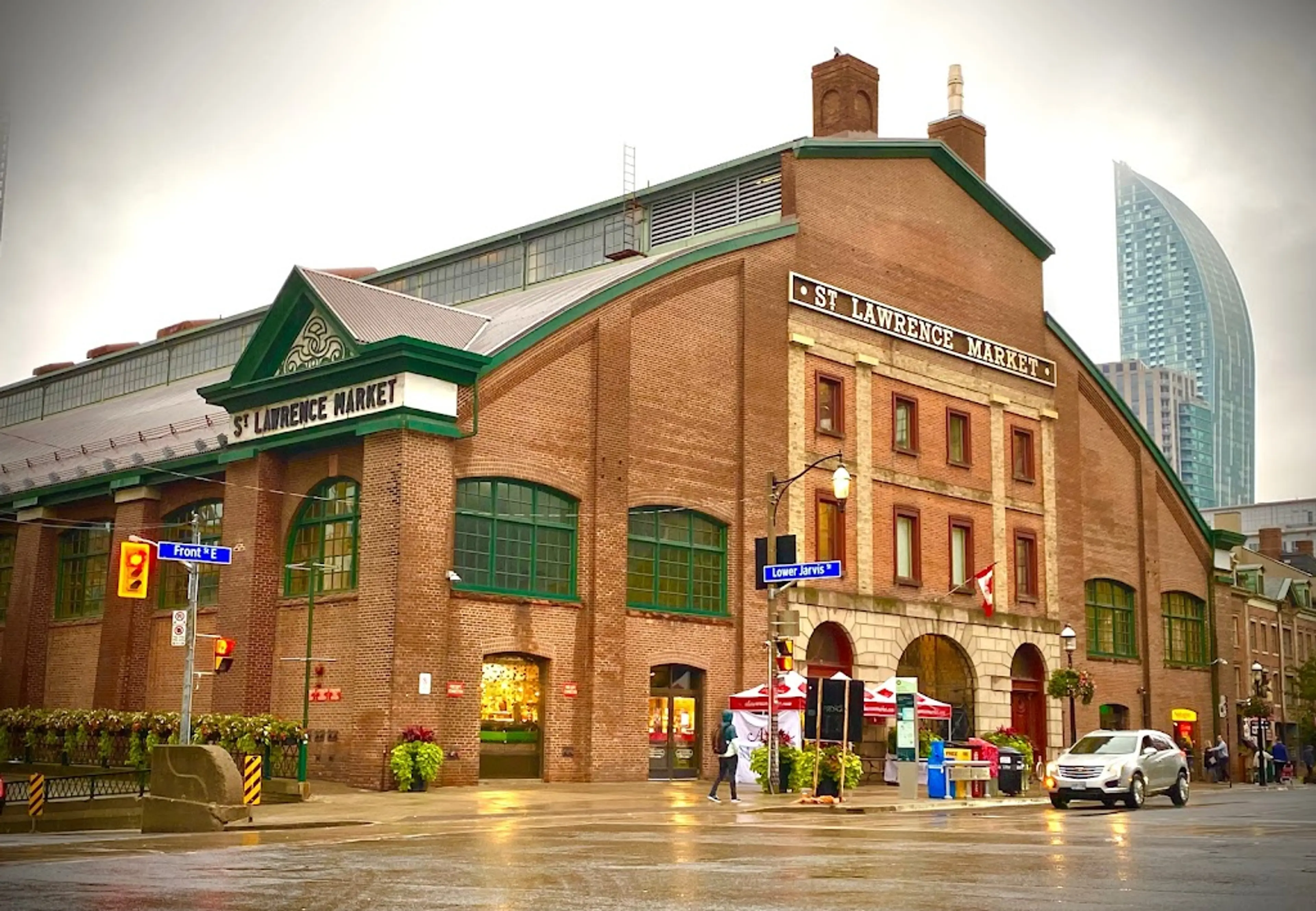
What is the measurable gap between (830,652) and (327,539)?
14774 millimetres

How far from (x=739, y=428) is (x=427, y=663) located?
11.9m

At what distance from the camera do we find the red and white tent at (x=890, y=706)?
3988cm

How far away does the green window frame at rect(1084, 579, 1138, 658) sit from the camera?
53.1 meters

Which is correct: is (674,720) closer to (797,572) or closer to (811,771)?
(811,771)

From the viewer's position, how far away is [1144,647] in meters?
54.7

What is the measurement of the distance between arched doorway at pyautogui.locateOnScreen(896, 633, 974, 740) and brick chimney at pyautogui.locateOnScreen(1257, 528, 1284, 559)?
56.1 m

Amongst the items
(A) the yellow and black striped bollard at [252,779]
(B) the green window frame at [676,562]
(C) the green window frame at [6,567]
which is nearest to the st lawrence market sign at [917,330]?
(B) the green window frame at [676,562]

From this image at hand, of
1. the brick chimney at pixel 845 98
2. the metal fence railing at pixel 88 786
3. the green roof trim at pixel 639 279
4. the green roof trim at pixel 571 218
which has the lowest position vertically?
the metal fence railing at pixel 88 786

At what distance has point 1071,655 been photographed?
165 ft

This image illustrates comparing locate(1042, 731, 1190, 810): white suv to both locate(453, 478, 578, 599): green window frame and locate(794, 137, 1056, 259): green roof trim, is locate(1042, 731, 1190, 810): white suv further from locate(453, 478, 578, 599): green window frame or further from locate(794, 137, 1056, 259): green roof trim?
locate(794, 137, 1056, 259): green roof trim

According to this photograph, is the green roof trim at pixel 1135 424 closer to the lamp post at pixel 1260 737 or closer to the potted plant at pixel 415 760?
the lamp post at pixel 1260 737

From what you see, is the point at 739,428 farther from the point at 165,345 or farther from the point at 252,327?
the point at 165,345

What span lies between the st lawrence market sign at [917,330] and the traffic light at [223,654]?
701 inches

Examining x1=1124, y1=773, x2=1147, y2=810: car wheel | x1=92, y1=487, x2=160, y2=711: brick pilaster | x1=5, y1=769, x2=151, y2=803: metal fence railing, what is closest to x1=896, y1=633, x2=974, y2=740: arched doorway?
x1=1124, y1=773, x2=1147, y2=810: car wheel
